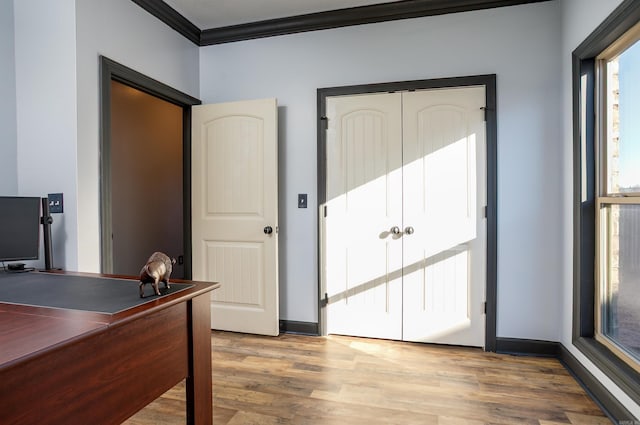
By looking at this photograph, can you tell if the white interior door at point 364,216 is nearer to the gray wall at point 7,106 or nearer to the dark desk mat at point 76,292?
the dark desk mat at point 76,292

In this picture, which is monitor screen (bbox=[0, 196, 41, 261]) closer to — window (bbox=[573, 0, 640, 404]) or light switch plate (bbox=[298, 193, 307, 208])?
light switch plate (bbox=[298, 193, 307, 208])

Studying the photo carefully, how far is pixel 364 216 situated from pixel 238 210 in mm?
1069

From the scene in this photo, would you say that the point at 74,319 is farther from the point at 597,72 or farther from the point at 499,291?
the point at 597,72

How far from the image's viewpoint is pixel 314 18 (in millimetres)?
2918

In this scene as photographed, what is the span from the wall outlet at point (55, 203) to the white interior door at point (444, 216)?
233cm

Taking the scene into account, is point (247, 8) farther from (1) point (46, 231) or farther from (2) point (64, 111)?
(1) point (46, 231)

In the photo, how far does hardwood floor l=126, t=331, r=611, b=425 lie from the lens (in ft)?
5.94

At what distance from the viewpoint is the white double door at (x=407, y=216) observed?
2678mm

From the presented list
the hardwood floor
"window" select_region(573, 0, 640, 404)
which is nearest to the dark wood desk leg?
the hardwood floor

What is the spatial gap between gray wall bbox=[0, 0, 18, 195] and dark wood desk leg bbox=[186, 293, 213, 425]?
1.70 m

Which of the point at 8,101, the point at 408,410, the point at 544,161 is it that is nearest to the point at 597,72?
the point at 544,161

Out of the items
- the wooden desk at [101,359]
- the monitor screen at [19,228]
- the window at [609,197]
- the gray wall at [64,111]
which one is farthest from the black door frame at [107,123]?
the window at [609,197]

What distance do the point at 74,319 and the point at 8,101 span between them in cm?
194

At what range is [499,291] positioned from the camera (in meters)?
2.65
